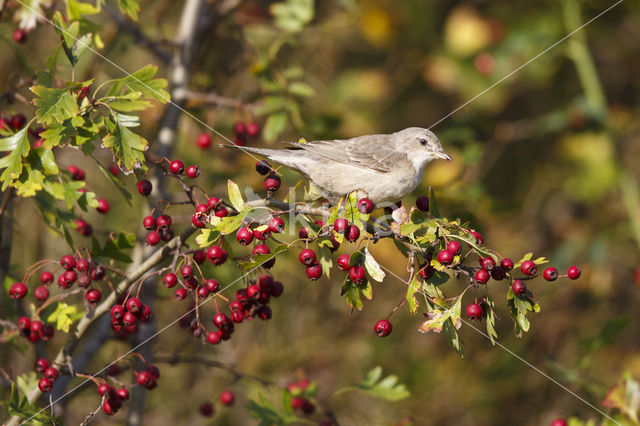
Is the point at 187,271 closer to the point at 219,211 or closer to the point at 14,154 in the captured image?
the point at 219,211

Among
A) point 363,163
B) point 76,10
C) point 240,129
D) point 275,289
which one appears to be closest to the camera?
point 275,289

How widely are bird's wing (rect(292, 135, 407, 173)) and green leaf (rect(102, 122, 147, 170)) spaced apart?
5.54 ft

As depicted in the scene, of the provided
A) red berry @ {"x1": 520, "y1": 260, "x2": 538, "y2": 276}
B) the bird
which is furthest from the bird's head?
red berry @ {"x1": 520, "y1": 260, "x2": 538, "y2": 276}

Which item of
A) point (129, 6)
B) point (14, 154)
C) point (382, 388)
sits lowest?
point (382, 388)

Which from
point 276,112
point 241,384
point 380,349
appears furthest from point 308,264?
point 241,384

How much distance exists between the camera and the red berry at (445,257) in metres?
2.80

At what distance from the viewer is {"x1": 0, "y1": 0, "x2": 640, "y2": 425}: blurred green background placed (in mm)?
5980

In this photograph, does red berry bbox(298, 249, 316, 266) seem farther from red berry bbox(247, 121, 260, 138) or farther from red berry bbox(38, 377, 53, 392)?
red berry bbox(247, 121, 260, 138)

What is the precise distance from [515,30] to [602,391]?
13.3 feet

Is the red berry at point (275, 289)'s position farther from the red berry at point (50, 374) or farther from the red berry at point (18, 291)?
the red berry at point (18, 291)

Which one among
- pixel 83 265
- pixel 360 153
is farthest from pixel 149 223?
pixel 360 153

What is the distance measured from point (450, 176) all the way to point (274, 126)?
2.15m

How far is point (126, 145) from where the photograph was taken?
3.08 m

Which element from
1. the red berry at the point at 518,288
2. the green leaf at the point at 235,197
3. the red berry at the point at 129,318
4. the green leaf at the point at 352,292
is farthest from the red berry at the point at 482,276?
the red berry at the point at 129,318
